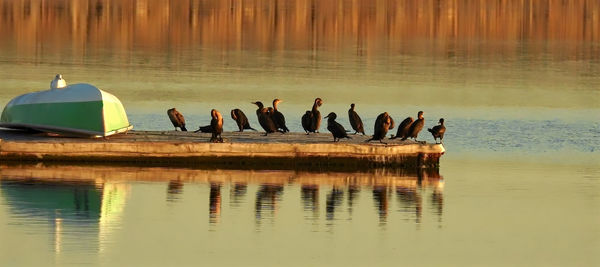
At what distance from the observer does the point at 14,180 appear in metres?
33.6

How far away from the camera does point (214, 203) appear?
104ft

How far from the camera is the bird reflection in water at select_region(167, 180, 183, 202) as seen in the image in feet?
105

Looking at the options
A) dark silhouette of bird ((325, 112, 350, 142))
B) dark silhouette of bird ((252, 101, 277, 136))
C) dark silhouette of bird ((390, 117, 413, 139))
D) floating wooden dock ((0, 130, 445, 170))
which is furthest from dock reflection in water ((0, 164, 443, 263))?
dark silhouette of bird ((252, 101, 277, 136))

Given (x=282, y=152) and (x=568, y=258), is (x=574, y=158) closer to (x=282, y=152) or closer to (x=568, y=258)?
(x=282, y=152)

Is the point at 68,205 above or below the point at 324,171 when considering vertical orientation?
below

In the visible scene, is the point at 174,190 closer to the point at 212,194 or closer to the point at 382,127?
the point at 212,194

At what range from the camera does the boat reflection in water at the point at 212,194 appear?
97.7 ft

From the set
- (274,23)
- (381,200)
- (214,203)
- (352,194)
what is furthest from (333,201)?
(274,23)

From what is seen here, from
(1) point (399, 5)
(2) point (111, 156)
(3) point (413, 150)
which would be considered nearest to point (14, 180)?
(2) point (111, 156)

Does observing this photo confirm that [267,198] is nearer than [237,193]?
Yes

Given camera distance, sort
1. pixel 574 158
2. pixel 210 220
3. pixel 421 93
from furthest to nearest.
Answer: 1. pixel 421 93
2. pixel 574 158
3. pixel 210 220

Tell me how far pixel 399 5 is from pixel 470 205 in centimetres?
10019

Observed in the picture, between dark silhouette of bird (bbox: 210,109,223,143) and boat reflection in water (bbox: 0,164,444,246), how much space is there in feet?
3.42

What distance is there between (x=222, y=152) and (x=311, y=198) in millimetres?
3819
